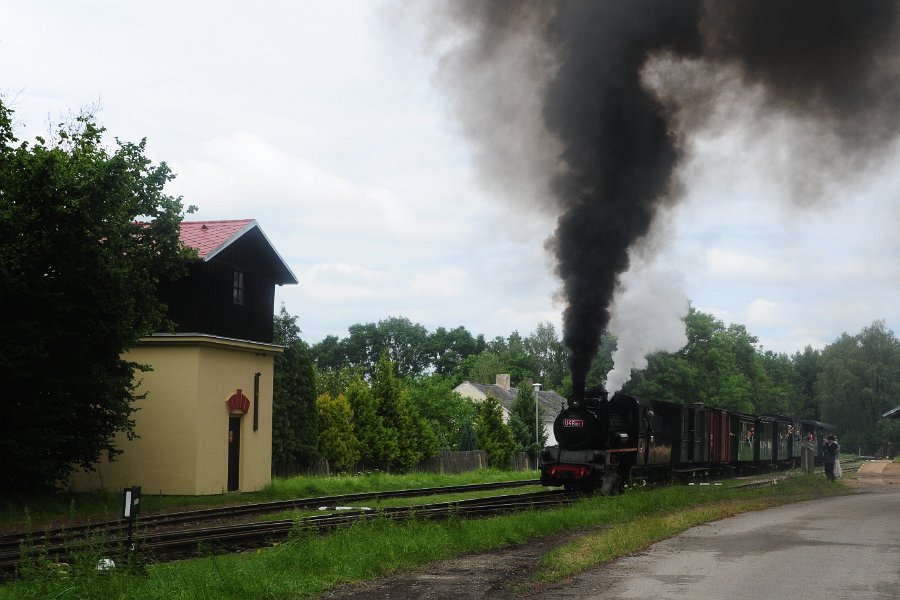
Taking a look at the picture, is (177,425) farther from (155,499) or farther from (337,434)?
(337,434)

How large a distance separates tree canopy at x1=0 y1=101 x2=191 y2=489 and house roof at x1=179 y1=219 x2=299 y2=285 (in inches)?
167

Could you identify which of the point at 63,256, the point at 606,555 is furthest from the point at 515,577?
the point at 63,256

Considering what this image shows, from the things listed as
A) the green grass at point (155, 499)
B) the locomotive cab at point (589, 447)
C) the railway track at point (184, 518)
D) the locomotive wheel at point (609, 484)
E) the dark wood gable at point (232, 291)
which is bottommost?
the green grass at point (155, 499)

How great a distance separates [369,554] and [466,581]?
1.54 metres

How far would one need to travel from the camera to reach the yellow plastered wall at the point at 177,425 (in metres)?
22.9

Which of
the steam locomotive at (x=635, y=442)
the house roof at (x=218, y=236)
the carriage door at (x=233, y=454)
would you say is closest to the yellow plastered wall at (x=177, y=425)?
the carriage door at (x=233, y=454)

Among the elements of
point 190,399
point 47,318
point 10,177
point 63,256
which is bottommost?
point 190,399

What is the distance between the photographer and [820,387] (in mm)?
83250

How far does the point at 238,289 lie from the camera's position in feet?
82.8

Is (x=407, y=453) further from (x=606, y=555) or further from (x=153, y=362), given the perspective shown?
(x=606, y=555)

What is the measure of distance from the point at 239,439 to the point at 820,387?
70.1 meters

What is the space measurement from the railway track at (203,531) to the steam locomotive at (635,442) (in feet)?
2.80

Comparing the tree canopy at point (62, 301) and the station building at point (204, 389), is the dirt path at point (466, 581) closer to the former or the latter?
the tree canopy at point (62, 301)

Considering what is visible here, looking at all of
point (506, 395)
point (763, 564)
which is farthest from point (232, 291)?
point (506, 395)
